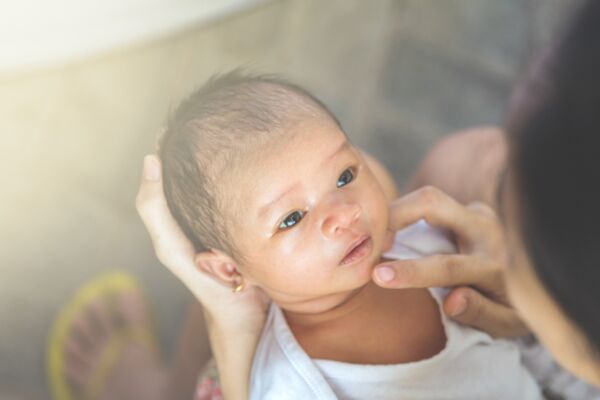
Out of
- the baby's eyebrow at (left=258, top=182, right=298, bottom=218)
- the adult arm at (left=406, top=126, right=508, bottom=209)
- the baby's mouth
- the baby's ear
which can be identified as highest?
the baby's eyebrow at (left=258, top=182, right=298, bottom=218)

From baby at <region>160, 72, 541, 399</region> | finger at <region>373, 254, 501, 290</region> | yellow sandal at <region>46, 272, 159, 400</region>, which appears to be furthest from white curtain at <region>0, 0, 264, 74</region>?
finger at <region>373, 254, 501, 290</region>

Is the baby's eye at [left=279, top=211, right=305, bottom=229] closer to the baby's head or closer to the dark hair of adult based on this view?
the baby's head

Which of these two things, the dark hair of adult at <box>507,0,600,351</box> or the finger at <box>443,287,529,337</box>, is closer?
the dark hair of adult at <box>507,0,600,351</box>

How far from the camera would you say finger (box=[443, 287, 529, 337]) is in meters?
0.92

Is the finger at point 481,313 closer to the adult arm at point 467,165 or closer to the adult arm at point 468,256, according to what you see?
the adult arm at point 468,256

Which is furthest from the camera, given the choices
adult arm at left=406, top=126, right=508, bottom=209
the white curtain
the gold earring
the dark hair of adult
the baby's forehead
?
the white curtain

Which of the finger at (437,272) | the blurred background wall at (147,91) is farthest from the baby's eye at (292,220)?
the blurred background wall at (147,91)

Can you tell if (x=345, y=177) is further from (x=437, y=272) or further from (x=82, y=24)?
(x=82, y=24)

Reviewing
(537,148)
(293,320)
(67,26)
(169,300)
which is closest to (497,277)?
(293,320)

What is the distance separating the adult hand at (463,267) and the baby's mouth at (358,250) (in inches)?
1.0

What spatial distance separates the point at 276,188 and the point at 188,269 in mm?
184

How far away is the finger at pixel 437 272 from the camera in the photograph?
2.82ft

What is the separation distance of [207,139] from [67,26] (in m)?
0.88

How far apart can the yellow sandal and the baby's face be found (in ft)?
2.59
